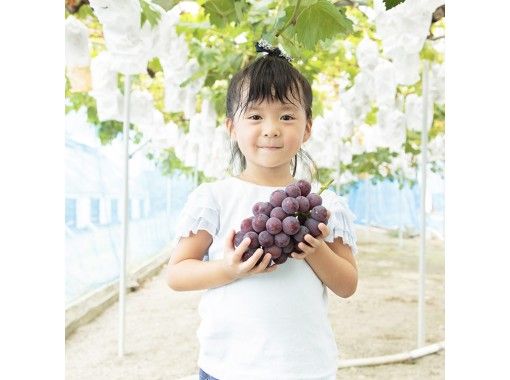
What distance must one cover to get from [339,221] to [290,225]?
1.10 ft

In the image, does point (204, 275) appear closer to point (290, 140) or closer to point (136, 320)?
point (290, 140)

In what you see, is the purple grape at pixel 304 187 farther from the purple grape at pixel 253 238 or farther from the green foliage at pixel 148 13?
the green foliage at pixel 148 13

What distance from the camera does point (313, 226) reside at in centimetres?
116

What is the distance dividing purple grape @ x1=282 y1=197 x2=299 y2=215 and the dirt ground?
112 inches

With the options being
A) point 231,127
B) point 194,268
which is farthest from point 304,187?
point 231,127

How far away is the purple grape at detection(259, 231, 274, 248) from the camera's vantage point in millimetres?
1132

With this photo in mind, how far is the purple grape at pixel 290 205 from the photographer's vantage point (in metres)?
1.13

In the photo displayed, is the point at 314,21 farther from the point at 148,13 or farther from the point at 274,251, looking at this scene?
the point at 148,13

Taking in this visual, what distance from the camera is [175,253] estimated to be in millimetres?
1412

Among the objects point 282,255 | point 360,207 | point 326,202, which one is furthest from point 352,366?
point 360,207

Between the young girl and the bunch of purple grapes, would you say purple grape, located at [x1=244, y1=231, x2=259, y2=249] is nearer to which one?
the bunch of purple grapes

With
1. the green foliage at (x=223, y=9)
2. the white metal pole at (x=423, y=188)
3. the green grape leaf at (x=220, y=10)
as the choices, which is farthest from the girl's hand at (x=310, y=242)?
the white metal pole at (x=423, y=188)

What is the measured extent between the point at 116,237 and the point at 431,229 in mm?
13785

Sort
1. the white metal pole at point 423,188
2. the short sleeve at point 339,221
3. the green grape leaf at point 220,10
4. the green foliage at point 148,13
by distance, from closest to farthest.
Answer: the short sleeve at point 339,221 → the green grape leaf at point 220,10 → the green foliage at point 148,13 → the white metal pole at point 423,188
